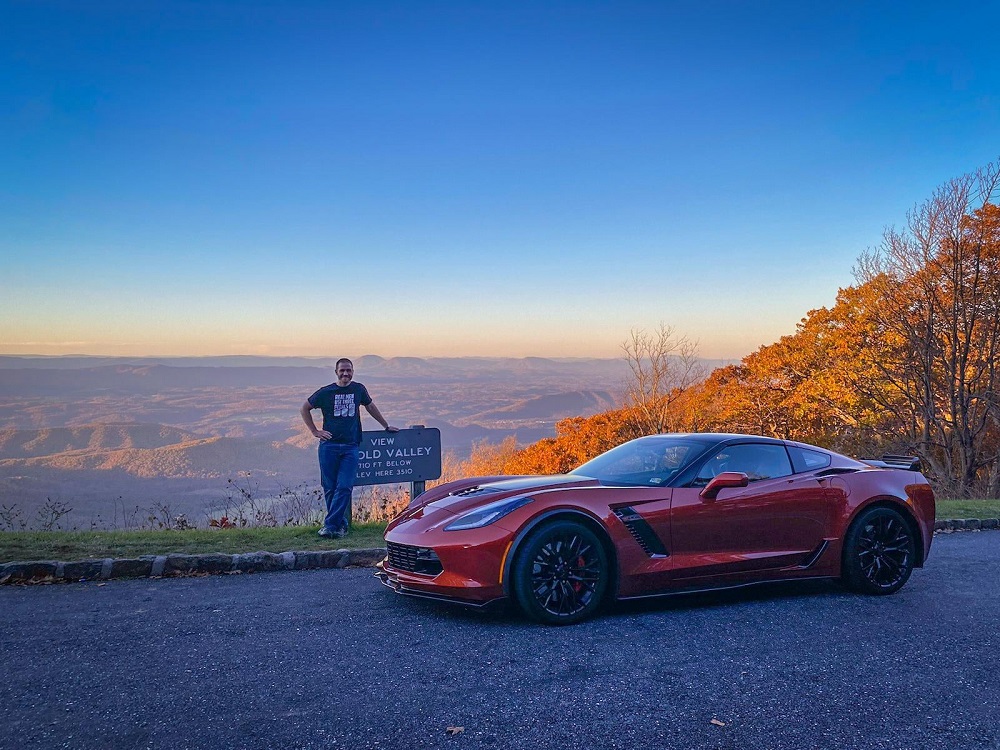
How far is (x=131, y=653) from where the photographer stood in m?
4.54

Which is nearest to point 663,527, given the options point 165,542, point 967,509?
point 165,542

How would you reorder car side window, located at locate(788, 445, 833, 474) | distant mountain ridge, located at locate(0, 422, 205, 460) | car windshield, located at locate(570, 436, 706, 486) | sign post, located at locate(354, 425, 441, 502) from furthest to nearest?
distant mountain ridge, located at locate(0, 422, 205, 460) → sign post, located at locate(354, 425, 441, 502) → car side window, located at locate(788, 445, 833, 474) → car windshield, located at locate(570, 436, 706, 486)

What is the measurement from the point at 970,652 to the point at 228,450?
4058 centimetres

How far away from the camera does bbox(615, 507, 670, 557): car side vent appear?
5480 millimetres

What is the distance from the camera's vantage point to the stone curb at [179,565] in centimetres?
671

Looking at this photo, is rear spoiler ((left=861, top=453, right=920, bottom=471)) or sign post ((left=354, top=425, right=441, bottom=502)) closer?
rear spoiler ((left=861, top=453, right=920, bottom=471))

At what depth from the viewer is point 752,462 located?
629cm

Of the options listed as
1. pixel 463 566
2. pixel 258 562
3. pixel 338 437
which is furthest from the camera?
pixel 338 437

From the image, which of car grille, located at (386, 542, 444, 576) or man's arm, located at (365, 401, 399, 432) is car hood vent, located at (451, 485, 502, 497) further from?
man's arm, located at (365, 401, 399, 432)

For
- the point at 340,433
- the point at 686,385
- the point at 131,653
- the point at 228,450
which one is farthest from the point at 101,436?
the point at 131,653

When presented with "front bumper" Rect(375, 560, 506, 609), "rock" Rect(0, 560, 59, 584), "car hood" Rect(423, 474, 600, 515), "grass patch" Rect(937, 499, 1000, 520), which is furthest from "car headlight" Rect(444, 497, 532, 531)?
"grass patch" Rect(937, 499, 1000, 520)

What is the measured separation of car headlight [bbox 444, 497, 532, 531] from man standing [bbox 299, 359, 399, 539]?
3726mm

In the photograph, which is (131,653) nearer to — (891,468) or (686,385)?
(891,468)

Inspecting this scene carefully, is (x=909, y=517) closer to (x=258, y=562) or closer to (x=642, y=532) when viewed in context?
(x=642, y=532)
